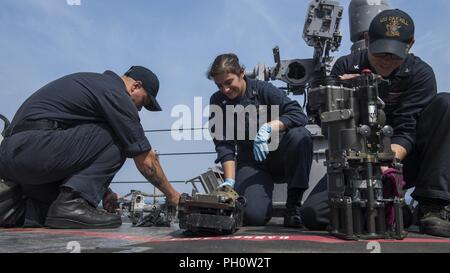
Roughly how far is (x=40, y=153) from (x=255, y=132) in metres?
1.27

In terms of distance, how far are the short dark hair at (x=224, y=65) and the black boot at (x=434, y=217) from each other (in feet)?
4.08

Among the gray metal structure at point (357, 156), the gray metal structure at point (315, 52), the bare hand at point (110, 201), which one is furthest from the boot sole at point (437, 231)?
the gray metal structure at point (315, 52)

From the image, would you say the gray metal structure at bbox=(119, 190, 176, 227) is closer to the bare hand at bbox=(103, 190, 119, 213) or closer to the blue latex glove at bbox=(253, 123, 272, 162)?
the bare hand at bbox=(103, 190, 119, 213)

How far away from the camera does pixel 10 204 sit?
7.29 feet

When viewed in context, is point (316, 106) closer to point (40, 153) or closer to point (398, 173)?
point (398, 173)

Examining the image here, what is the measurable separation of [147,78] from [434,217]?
65.9 inches

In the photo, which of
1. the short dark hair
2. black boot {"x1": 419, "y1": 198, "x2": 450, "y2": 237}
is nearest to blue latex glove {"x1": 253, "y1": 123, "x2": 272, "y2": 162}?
the short dark hair

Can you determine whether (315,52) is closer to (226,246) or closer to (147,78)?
(147,78)

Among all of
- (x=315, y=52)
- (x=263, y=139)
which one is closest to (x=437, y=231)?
(x=263, y=139)

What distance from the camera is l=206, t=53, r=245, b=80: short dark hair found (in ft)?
8.07

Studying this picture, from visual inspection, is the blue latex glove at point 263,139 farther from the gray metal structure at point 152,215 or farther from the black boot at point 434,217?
the black boot at point 434,217

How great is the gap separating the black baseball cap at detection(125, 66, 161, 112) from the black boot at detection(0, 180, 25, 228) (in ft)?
2.87

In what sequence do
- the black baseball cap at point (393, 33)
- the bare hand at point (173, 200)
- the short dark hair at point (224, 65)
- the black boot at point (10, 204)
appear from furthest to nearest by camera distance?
the short dark hair at point (224, 65), the bare hand at point (173, 200), the black boot at point (10, 204), the black baseball cap at point (393, 33)

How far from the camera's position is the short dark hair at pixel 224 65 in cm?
246
